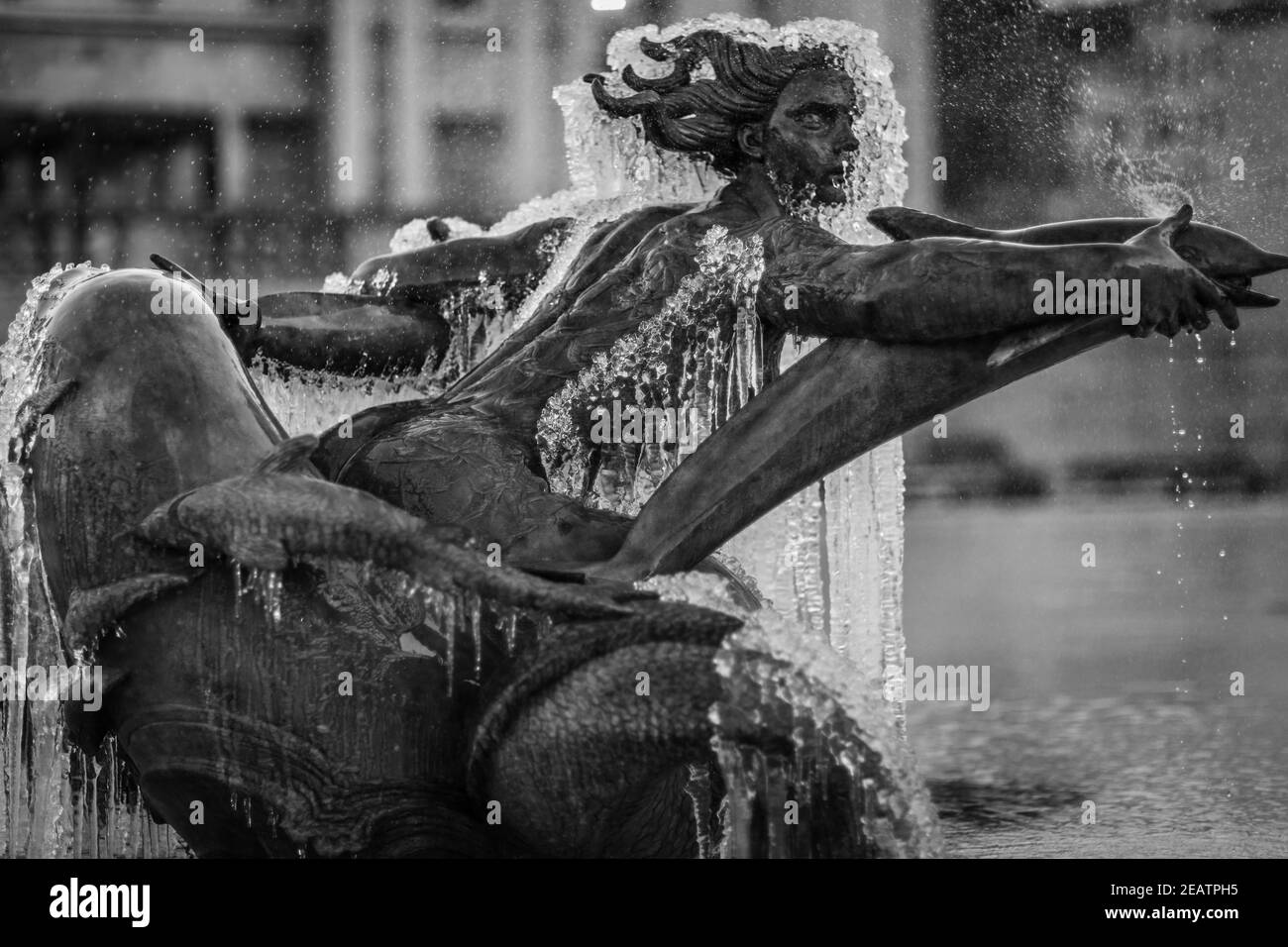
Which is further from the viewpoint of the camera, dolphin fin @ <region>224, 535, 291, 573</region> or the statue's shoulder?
the statue's shoulder

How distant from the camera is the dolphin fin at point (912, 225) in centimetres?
324

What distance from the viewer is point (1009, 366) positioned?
307cm

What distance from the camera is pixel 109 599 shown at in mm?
2945

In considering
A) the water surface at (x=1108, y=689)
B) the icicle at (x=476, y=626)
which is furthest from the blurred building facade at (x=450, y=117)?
the icicle at (x=476, y=626)

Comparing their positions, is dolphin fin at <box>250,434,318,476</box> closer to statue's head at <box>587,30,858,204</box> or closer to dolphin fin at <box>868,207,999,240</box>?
statue's head at <box>587,30,858,204</box>

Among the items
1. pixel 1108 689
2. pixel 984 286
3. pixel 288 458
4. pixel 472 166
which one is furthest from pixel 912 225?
pixel 472 166

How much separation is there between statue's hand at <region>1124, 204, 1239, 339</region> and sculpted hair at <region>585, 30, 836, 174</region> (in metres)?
0.76

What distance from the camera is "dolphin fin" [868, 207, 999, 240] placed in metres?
3.24

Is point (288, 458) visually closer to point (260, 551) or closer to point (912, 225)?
point (260, 551)

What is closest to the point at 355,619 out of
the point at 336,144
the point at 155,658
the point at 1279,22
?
the point at 155,658

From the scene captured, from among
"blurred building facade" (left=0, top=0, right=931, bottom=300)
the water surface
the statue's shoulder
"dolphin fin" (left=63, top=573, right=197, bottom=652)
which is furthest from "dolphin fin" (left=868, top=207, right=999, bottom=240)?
"blurred building facade" (left=0, top=0, right=931, bottom=300)

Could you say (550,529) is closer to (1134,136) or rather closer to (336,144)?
(1134,136)

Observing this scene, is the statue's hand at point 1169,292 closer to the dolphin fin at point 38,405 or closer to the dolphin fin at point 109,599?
the dolphin fin at point 109,599
